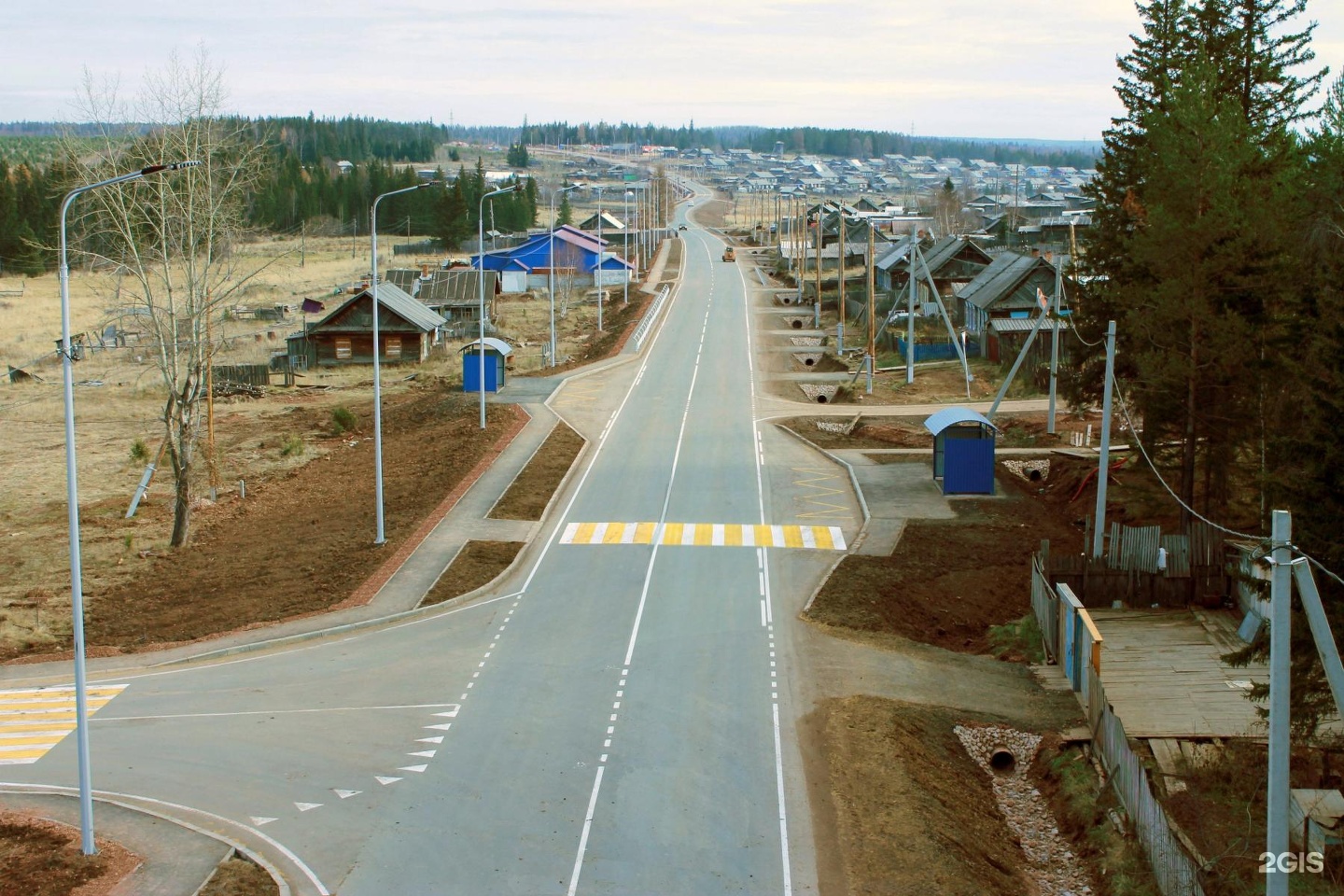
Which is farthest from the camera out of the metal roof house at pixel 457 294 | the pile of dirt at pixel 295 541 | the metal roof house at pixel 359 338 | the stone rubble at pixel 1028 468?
the metal roof house at pixel 457 294

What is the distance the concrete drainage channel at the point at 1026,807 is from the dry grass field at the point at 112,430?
19964 millimetres

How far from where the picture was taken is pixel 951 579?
106ft

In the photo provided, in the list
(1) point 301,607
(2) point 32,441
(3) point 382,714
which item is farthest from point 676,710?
(2) point 32,441

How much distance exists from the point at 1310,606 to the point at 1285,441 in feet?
22.1

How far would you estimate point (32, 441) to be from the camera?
52.4 metres

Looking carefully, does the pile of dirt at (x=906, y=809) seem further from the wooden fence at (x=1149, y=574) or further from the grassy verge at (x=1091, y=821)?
the wooden fence at (x=1149, y=574)

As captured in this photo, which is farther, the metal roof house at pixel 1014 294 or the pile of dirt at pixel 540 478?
the metal roof house at pixel 1014 294

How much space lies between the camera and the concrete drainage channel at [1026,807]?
1786 cm

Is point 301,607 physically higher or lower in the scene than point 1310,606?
lower

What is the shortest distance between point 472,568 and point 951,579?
485 inches

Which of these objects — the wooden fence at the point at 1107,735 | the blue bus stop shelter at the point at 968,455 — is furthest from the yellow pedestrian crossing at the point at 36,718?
the blue bus stop shelter at the point at 968,455

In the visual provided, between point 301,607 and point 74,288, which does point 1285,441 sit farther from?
point 74,288

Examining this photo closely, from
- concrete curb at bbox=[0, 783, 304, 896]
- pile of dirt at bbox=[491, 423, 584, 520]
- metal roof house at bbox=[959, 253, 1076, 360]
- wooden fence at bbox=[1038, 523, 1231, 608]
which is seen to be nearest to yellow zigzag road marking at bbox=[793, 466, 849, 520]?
pile of dirt at bbox=[491, 423, 584, 520]

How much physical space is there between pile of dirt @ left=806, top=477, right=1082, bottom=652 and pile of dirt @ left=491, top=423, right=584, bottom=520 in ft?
33.4
